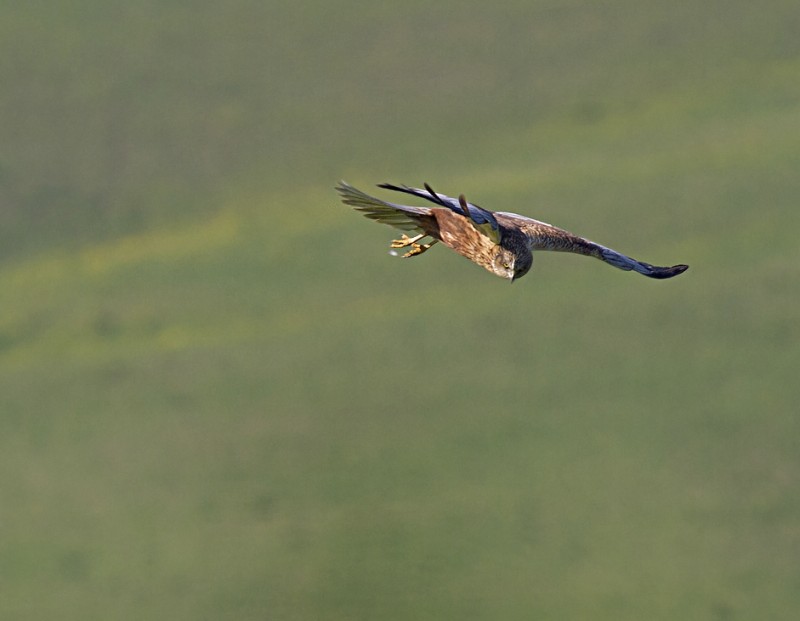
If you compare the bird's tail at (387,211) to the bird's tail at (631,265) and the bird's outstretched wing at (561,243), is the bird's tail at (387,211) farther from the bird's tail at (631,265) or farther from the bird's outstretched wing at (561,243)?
the bird's tail at (631,265)

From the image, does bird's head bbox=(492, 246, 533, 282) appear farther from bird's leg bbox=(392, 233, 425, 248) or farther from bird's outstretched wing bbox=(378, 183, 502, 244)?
bird's leg bbox=(392, 233, 425, 248)

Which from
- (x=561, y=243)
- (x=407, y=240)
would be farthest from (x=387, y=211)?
(x=561, y=243)

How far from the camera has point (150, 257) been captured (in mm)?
22734

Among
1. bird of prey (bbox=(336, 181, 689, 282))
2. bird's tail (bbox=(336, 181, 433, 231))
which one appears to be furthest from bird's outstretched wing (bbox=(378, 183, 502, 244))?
bird's tail (bbox=(336, 181, 433, 231))

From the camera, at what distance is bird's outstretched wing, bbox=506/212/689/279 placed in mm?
14086

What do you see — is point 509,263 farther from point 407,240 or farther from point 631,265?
point 631,265

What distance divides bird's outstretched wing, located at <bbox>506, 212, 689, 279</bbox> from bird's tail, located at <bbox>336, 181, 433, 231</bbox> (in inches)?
28.1

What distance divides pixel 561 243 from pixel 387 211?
190 centimetres

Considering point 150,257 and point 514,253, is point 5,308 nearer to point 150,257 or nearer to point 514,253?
point 150,257

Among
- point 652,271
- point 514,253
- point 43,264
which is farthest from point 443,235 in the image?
point 43,264

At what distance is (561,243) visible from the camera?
47.5ft

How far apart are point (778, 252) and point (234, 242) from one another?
25.2 feet

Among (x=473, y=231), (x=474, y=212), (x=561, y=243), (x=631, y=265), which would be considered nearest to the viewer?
(x=474, y=212)

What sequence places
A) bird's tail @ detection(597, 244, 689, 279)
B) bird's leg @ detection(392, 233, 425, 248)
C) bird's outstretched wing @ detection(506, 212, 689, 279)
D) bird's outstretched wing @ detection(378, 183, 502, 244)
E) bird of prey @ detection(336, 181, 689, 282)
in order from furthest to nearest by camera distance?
bird's tail @ detection(597, 244, 689, 279) → bird's outstretched wing @ detection(506, 212, 689, 279) → bird's leg @ detection(392, 233, 425, 248) → bird of prey @ detection(336, 181, 689, 282) → bird's outstretched wing @ detection(378, 183, 502, 244)
